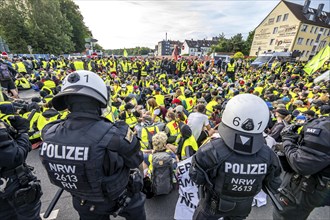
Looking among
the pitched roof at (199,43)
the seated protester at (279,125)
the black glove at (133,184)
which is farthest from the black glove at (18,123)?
the pitched roof at (199,43)

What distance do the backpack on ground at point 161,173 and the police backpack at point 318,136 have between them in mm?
1938

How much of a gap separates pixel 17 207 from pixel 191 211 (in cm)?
236

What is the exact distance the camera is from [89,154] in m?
1.38

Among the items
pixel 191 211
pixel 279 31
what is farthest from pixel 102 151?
pixel 279 31

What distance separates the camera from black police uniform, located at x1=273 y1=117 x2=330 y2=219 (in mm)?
1709

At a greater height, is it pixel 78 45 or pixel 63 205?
pixel 78 45

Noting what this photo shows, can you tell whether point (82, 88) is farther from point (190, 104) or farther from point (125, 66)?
point (125, 66)

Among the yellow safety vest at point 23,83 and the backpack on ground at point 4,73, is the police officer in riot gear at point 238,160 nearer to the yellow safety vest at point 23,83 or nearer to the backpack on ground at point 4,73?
the backpack on ground at point 4,73

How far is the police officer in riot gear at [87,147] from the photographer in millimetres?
1385

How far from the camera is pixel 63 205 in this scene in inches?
119

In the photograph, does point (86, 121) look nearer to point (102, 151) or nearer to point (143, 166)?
point (102, 151)

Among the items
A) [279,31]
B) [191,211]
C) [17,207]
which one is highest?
[279,31]

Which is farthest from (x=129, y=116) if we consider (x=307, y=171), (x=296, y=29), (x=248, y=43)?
(x=248, y=43)

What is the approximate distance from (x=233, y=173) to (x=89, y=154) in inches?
52.2
